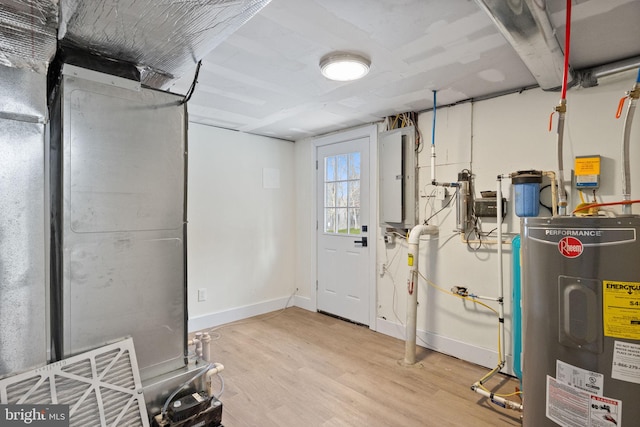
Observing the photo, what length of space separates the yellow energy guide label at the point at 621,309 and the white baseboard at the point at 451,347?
5.34 ft

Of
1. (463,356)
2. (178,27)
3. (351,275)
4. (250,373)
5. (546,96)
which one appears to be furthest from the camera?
(351,275)

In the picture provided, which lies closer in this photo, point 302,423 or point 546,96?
point 302,423

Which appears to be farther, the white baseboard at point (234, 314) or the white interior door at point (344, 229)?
the white interior door at point (344, 229)

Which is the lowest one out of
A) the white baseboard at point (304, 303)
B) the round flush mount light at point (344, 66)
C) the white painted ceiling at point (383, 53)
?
the white baseboard at point (304, 303)

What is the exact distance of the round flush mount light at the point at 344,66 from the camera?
1.98 m

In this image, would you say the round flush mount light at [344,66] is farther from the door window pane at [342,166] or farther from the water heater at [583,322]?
the door window pane at [342,166]

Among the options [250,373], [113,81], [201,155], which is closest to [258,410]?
[250,373]

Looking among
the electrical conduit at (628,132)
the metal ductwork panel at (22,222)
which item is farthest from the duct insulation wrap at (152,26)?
the electrical conduit at (628,132)

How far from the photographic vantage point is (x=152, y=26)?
4.16 ft

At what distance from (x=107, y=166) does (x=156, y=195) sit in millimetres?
249

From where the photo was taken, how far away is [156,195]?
1619 mm

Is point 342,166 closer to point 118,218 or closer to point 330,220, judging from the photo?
point 330,220

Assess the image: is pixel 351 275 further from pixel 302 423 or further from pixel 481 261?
pixel 302 423

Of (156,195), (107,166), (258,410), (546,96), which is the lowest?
(258,410)
